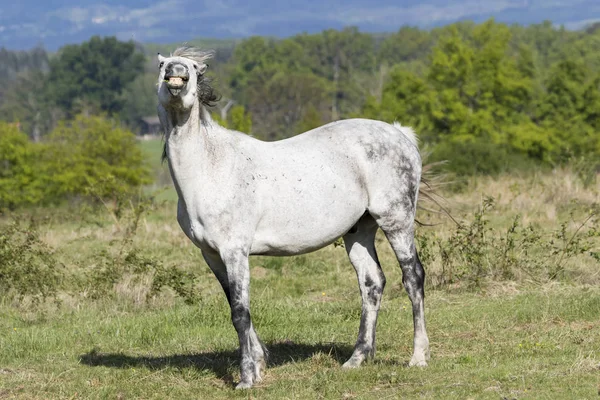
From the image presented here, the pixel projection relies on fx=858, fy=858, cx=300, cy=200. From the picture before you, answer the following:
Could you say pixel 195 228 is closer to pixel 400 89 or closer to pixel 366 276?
pixel 366 276

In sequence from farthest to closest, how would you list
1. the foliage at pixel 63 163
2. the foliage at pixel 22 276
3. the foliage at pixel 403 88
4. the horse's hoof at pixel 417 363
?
the foliage at pixel 403 88, the foliage at pixel 63 163, the foliage at pixel 22 276, the horse's hoof at pixel 417 363

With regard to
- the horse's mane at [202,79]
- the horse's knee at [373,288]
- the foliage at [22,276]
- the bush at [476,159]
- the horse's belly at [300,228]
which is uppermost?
the horse's mane at [202,79]

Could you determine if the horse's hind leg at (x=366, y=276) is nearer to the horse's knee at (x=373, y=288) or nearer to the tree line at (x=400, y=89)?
the horse's knee at (x=373, y=288)

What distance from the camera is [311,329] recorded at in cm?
970

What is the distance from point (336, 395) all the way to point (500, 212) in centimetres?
1151

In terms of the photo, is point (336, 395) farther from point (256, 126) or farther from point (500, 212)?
point (256, 126)

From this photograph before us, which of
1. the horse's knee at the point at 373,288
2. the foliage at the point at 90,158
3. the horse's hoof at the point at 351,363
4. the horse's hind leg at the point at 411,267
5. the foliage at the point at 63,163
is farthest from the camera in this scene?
the foliage at the point at 90,158

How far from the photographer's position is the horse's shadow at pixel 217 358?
8148mm

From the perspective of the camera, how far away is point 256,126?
283 feet

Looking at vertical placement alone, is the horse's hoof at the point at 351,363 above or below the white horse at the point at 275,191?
below

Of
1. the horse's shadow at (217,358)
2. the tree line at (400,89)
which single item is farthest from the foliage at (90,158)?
the horse's shadow at (217,358)

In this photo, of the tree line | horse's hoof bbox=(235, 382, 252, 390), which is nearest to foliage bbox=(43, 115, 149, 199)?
the tree line

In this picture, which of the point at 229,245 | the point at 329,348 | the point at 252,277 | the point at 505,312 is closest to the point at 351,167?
the point at 229,245

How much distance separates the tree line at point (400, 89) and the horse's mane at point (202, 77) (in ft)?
0.95
